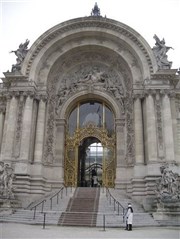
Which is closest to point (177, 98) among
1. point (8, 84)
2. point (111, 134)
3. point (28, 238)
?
point (111, 134)

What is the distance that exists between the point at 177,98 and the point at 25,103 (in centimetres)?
1065

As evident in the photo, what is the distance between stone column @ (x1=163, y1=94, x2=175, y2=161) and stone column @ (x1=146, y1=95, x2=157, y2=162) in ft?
2.29

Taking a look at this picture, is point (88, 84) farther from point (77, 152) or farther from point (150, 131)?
point (150, 131)

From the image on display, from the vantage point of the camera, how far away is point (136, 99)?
1852 cm

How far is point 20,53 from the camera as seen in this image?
19.7 meters

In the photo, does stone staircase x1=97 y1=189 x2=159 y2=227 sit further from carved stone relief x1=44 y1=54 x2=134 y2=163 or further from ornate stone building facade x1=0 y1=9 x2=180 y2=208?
carved stone relief x1=44 y1=54 x2=134 y2=163

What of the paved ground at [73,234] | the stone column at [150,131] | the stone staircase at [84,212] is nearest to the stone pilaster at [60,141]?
the stone staircase at [84,212]

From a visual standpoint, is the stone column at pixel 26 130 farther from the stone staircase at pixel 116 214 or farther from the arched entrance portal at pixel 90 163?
the stone staircase at pixel 116 214

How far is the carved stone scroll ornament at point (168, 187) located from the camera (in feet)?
44.4

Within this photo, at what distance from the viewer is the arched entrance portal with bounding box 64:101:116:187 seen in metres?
19.1

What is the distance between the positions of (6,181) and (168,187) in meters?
8.67

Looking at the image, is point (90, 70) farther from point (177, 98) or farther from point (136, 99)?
point (177, 98)

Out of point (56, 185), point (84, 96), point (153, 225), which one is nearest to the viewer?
point (153, 225)

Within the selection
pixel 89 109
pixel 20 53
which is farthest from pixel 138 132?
pixel 20 53
